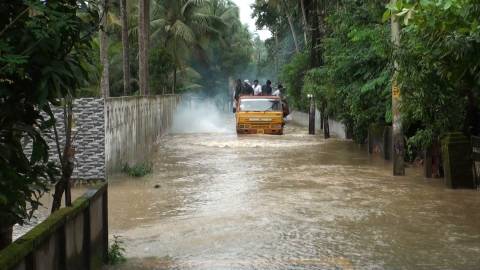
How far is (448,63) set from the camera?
30.1 feet

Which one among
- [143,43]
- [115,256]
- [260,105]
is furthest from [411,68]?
[143,43]

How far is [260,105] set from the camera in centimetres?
2770

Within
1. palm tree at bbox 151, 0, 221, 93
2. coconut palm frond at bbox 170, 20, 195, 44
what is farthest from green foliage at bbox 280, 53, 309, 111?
palm tree at bbox 151, 0, 221, 93

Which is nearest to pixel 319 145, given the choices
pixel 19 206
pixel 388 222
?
pixel 388 222

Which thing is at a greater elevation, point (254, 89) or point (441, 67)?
point (254, 89)

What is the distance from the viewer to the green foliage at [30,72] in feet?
12.6

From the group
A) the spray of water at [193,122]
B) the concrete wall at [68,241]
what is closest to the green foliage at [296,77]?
the spray of water at [193,122]

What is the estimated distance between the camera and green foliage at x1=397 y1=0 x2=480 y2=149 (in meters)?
7.32

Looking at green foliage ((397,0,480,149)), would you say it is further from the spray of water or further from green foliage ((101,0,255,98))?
green foliage ((101,0,255,98))

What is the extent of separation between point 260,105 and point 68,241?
74.1 feet

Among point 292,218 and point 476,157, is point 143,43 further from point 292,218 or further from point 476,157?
point 292,218

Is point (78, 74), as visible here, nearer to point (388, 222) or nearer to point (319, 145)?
point (388, 222)

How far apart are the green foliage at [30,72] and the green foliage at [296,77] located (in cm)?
2653

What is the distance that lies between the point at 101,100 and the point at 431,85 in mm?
5995
